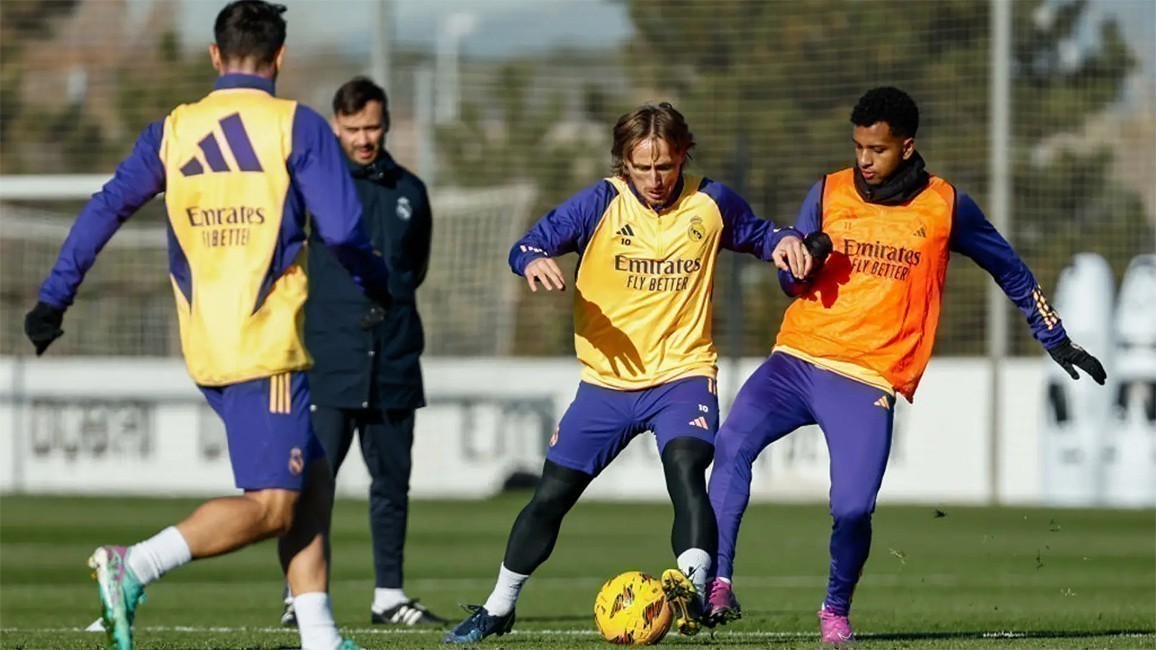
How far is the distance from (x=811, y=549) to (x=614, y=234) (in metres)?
8.06

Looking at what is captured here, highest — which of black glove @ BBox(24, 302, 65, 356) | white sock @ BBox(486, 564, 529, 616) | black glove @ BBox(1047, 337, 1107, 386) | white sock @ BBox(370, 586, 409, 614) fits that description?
black glove @ BBox(24, 302, 65, 356)

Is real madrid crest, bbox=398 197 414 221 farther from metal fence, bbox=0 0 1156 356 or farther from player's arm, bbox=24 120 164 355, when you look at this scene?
metal fence, bbox=0 0 1156 356

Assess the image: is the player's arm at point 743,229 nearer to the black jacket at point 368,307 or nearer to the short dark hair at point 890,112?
the short dark hair at point 890,112

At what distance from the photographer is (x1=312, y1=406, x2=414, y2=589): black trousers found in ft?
32.3

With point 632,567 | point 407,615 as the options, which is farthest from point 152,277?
point 407,615

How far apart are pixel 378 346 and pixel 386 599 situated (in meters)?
1.21

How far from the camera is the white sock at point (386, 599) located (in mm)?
9750

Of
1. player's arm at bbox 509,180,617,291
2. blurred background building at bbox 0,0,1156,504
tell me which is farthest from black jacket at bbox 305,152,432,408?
blurred background building at bbox 0,0,1156,504

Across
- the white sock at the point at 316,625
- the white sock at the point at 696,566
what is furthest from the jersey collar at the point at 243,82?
the white sock at the point at 696,566

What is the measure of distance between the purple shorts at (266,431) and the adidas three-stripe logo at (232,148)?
0.69 m

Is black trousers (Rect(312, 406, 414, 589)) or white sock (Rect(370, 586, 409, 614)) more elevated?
black trousers (Rect(312, 406, 414, 589))

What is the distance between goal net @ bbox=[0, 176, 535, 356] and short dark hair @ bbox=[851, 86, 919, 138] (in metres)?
14.9

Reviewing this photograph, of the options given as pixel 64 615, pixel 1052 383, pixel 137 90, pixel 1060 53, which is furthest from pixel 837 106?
pixel 64 615

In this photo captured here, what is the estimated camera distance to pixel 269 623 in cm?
975
